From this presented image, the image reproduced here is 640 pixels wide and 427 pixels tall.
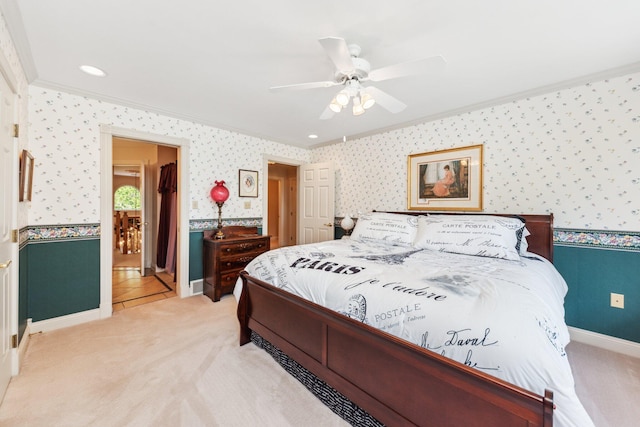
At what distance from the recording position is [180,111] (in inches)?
128

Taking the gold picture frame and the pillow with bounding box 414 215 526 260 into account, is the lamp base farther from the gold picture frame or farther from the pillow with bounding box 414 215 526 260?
the pillow with bounding box 414 215 526 260

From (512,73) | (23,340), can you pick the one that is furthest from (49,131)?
(512,73)

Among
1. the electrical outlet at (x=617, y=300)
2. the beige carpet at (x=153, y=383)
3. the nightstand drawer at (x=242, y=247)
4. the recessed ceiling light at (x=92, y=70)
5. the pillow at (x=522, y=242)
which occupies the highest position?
the recessed ceiling light at (x=92, y=70)

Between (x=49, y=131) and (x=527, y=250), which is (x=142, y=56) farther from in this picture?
(x=527, y=250)

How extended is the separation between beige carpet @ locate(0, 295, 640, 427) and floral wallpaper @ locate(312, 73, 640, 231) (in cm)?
130

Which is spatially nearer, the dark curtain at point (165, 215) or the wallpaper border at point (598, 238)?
the wallpaper border at point (598, 238)

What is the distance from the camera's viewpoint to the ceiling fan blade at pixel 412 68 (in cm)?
157

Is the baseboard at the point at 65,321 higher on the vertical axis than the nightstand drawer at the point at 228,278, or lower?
lower

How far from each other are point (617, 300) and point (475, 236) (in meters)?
1.33

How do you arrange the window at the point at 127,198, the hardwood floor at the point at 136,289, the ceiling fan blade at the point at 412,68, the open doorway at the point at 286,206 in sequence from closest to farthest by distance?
the ceiling fan blade at the point at 412,68 < the hardwood floor at the point at 136,289 < the open doorway at the point at 286,206 < the window at the point at 127,198

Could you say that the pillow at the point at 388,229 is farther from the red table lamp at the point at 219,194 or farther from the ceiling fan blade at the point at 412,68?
the red table lamp at the point at 219,194

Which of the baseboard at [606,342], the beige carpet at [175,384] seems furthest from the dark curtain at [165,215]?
the baseboard at [606,342]

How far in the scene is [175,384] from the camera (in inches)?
71.5

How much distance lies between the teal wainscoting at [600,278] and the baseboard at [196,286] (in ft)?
13.7
